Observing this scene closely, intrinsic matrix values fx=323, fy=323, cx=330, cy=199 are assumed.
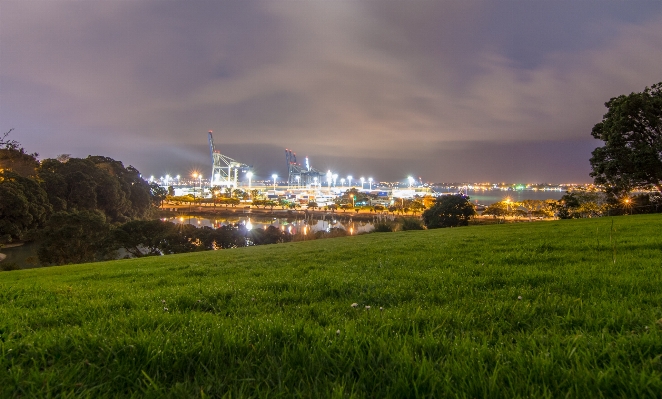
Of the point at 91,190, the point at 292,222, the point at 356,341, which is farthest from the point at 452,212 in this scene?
the point at 292,222

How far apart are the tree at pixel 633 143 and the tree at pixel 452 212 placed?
44.5ft

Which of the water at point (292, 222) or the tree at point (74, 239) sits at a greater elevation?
the tree at point (74, 239)

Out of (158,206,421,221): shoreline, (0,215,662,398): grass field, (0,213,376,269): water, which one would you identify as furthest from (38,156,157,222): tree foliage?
(0,215,662,398): grass field

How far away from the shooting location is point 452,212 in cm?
3634

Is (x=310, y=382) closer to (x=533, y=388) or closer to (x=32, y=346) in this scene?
(x=533, y=388)

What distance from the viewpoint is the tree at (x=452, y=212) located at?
36156 mm

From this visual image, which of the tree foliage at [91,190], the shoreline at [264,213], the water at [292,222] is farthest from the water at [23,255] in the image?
the shoreline at [264,213]

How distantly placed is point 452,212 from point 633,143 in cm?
1651

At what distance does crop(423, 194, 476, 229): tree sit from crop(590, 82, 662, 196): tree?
13.6 m

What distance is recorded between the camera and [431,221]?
37219 millimetres

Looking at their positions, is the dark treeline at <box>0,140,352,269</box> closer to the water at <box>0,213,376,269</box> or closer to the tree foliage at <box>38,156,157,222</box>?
the tree foliage at <box>38,156,157,222</box>

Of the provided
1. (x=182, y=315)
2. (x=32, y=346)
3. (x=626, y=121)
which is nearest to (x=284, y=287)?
(x=182, y=315)

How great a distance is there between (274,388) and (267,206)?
354ft

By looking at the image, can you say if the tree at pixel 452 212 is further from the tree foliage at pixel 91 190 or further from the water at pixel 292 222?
the tree foliage at pixel 91 190
